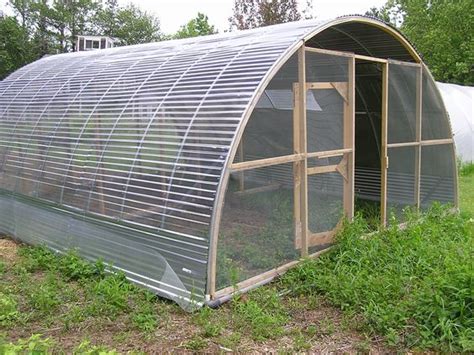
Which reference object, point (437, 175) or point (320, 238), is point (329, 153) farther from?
point (437, 175)

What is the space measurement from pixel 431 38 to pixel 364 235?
63.8 feet

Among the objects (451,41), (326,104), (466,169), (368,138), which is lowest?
(466,169)

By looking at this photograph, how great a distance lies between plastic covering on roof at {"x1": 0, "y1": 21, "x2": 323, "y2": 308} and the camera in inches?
179

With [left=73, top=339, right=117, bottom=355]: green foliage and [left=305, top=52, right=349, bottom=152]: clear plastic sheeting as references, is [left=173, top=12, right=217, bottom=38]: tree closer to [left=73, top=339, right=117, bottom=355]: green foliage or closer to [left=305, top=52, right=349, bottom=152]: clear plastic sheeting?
[left=305, top=52, right=349, bottom=152]: clear plastic sheeting

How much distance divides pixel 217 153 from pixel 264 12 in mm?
17937

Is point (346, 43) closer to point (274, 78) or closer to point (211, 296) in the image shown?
point (274, 78)

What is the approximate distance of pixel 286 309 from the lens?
14.7ft

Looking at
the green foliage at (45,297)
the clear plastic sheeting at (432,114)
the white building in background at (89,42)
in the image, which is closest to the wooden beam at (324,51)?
the clear plastic sheeting at (432,114)

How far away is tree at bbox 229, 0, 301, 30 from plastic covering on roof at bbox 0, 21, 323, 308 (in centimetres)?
1453

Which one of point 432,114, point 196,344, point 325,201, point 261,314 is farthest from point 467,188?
point 196,344

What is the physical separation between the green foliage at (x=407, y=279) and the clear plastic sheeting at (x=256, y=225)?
332 mm

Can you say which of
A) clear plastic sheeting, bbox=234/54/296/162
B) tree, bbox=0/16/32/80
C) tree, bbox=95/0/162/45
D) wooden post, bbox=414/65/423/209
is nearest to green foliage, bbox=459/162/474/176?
wooden post, bbox=414/65/423/209

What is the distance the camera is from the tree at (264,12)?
20.9 metres

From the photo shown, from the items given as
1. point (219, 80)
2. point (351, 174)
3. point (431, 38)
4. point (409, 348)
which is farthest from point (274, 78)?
point (431, 38)
